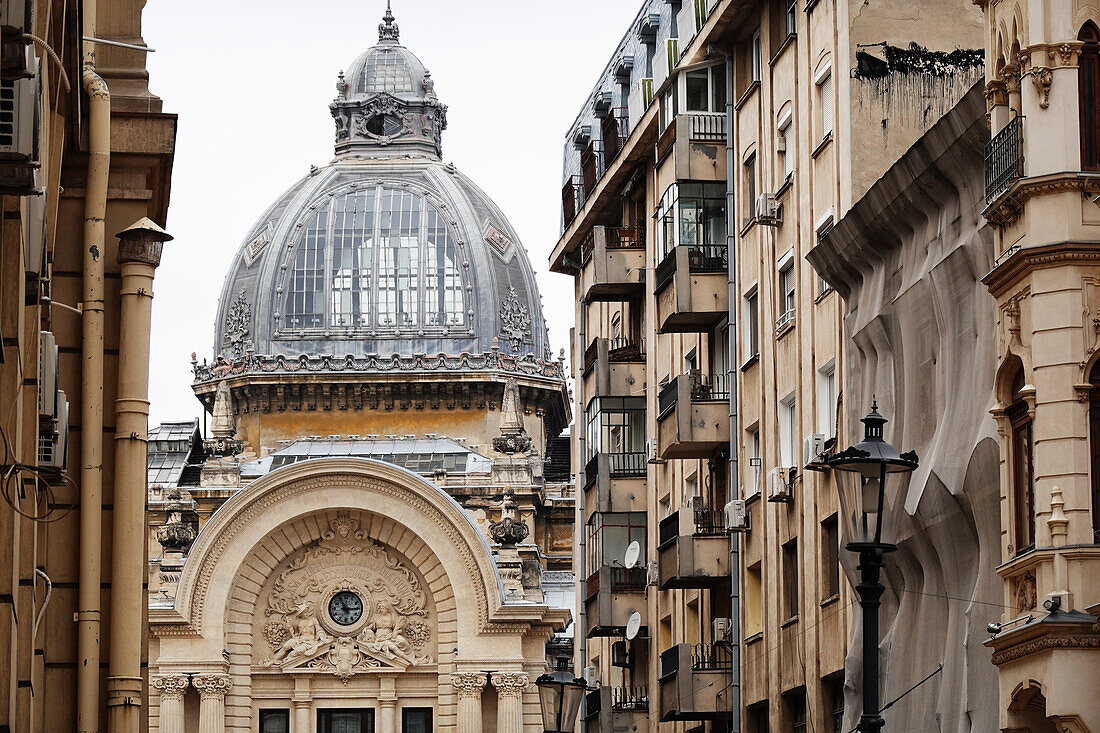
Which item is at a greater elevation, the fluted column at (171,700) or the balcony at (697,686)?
the fluted column at (171,700)

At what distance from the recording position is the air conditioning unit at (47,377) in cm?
1781

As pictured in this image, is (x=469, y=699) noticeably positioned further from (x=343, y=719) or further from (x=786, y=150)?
(x=786, y=150)

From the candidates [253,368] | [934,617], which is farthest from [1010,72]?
[253,368]

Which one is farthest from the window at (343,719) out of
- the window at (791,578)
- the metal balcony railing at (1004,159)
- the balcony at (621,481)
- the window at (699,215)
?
the metal balcony railing at (1004,159)

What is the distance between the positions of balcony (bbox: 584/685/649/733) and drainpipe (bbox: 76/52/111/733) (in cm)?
2661

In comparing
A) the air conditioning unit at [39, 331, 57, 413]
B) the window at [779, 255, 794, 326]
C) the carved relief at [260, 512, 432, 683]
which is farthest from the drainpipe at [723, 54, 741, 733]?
the carved relief at [260, 512, 432, 683]

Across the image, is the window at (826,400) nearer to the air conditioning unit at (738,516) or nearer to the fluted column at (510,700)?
the air conditioning unit at (738,516)

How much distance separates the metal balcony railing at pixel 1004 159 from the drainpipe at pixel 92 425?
7978mm

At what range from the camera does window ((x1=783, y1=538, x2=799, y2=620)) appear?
34847 mm

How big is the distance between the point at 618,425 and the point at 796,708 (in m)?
15.6

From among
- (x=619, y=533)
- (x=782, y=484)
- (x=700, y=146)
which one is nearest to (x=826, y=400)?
(x=782, y=484)

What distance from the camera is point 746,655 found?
38.1 metres

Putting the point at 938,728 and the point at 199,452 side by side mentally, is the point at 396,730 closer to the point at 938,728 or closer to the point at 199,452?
the point at 199,452

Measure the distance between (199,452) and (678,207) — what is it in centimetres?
4820
